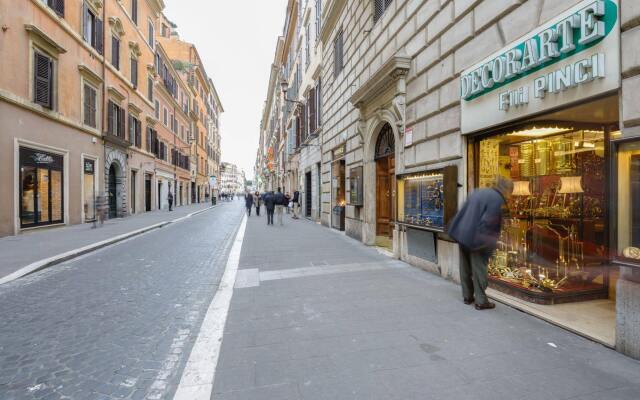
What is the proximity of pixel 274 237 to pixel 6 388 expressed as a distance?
941 centimetres

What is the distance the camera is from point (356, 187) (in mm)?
10789

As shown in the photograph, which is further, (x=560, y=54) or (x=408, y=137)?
(x=408, y=137)

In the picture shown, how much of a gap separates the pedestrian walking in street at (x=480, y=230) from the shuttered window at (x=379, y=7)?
624cm

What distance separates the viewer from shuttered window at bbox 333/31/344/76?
12.9 meters

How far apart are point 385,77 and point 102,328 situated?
6.88 m

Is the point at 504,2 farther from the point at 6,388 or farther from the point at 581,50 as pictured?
the point at 6,388

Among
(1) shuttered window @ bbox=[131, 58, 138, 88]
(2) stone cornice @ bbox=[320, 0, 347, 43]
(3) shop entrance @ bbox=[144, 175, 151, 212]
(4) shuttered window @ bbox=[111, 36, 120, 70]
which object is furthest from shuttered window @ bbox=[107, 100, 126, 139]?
(2) stone cornice @ bbox=[320, 0, 347, 43]

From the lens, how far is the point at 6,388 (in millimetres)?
2678

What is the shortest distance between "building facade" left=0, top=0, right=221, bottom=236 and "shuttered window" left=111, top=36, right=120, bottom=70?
5 cm

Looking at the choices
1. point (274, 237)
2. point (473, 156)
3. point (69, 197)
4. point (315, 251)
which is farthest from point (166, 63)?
point (473, 156)

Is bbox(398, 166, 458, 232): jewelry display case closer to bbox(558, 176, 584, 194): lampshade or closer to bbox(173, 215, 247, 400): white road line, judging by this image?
bbox(558, 176, 584, 194): lampshade

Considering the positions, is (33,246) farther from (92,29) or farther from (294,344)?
(92,29)

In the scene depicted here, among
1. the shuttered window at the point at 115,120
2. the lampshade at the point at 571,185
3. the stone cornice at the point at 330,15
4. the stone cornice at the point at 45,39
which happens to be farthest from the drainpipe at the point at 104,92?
the lampshade at the point at 571,185

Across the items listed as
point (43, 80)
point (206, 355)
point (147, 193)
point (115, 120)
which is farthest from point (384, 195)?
point (147, 193)
